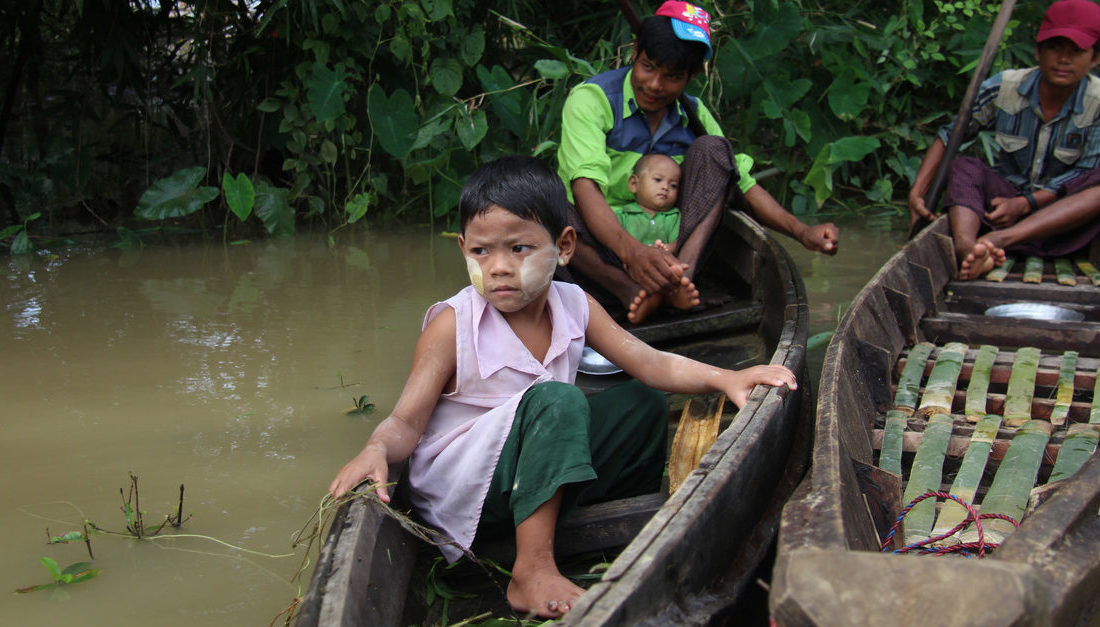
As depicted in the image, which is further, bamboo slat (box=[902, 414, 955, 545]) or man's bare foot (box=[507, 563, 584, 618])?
bamboo slat (box=[902, 414, 955, 545])

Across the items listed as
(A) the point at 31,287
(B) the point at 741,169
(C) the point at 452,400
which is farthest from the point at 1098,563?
(A) the point at 31,287

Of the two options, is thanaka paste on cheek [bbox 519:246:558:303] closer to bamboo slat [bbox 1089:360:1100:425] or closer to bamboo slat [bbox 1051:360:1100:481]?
bamboo slat [bbox 1051:360:1100:481]

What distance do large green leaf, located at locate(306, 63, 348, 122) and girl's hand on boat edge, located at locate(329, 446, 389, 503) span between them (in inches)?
165

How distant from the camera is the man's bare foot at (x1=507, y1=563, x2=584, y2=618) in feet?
5.65

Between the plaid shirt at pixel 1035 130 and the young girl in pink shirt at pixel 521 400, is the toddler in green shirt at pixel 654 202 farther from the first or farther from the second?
the plaid shirt at pixel 1035 130

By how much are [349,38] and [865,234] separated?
331cm

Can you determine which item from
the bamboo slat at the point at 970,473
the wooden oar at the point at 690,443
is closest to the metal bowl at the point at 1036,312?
the bamboo slat at the point at 970,473

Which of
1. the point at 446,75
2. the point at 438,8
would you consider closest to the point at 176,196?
the point at 446,75

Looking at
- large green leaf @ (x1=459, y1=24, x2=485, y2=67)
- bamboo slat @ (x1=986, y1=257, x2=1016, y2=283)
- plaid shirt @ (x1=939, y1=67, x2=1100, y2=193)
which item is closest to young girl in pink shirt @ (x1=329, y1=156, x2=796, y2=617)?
bamboo slat @ (x1=986, y1=257, x2=1016, y2=283)

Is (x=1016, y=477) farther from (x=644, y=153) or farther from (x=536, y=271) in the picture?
(x=644, y=153)

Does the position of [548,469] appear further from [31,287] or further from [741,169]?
[31,287]

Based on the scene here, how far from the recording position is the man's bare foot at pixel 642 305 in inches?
121

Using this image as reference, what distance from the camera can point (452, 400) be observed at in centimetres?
204

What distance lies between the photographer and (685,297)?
3.09m
